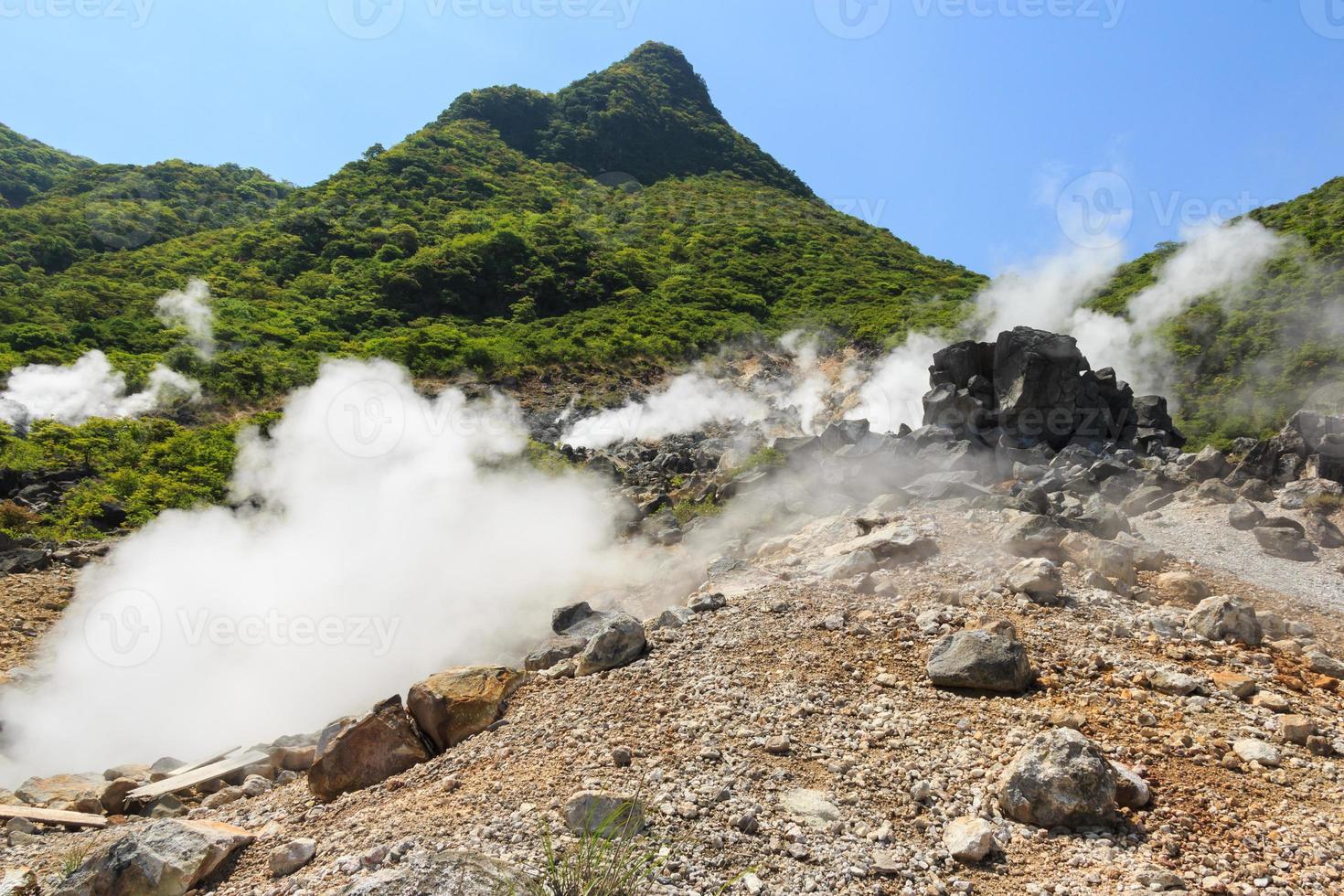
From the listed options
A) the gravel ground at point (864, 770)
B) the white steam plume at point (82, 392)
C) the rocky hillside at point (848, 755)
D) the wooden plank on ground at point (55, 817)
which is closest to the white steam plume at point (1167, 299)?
the rocky hillside at point (848, 755)

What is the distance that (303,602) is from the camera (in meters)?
9.00

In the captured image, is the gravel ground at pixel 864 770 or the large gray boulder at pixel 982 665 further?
the large gray boulder at pixel 982 665

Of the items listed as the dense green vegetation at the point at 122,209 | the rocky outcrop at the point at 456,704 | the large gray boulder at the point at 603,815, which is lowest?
the large gray boulder at the point at 603,815

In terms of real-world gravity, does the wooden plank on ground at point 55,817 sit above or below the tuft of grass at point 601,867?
above

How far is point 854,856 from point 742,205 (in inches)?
2270

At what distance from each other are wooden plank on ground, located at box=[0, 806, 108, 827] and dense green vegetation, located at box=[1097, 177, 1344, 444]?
884 inches

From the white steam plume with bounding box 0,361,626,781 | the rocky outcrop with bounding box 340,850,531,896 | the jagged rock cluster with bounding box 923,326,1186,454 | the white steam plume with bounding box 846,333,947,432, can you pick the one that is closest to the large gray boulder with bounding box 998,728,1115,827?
the rocky outcrop with bounding box 340,850,531,896

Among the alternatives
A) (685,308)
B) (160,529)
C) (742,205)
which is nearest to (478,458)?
(160,529)

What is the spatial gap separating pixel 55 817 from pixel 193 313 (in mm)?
29693

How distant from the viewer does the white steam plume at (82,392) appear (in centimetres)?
1961

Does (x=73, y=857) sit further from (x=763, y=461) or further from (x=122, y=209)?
(x=122, y=209)

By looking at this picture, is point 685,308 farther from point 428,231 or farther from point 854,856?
point 854,856

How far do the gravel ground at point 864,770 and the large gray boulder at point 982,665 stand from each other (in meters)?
0.12

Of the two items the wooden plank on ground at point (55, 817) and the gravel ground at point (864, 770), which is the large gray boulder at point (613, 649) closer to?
the gravel ground at point (864, 770)
